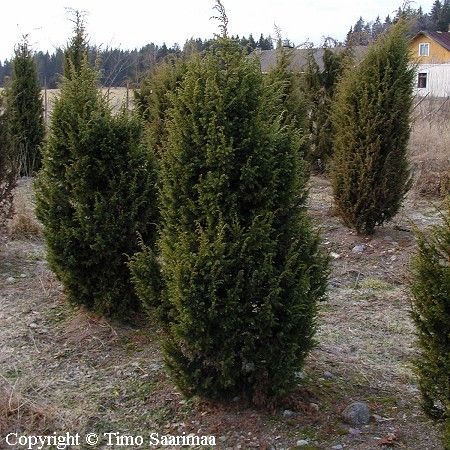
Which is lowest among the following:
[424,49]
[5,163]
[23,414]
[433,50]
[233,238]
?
[23,414]

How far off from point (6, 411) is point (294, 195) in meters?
2.05

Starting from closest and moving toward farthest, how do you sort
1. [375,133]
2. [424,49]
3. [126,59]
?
[375,133], [126,59], [424,49]

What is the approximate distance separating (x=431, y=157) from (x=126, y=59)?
10123 millimetres

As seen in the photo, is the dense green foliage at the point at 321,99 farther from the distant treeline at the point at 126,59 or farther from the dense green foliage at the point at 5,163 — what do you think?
the dense green foliage at the point at 5,163

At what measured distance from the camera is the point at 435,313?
101 inches

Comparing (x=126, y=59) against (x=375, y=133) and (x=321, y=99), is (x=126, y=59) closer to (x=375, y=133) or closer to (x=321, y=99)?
(x=321, y=99)

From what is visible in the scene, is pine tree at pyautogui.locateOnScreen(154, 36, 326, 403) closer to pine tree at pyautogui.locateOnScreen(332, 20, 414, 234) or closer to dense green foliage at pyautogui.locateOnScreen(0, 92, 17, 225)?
dense green foliage at pyautogui.locateOnScreen(0, 92, 17, 225)

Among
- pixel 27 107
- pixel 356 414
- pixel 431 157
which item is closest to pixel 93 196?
pixel 356 414

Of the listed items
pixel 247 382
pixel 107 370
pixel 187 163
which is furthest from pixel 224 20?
pixel 107 370

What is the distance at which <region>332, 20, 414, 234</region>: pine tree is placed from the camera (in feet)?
22.4

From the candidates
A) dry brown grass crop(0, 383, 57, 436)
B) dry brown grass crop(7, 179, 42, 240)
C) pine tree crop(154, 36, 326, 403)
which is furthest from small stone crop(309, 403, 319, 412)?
dry brown grass crop(7, 179, 42, 240)

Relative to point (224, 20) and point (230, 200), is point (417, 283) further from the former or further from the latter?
point (224, 20)

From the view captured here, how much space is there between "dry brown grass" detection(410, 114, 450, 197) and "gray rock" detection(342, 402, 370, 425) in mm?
5285

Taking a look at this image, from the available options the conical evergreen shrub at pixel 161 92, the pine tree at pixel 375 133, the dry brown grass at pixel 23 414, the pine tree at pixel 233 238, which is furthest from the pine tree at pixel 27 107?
the pine tree at pixel 233 238
